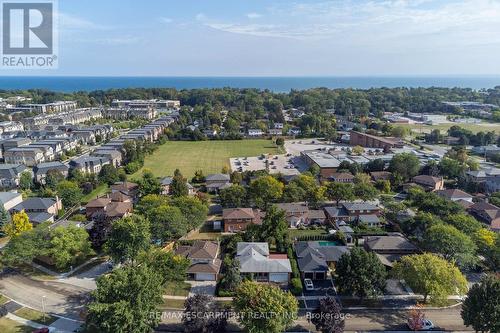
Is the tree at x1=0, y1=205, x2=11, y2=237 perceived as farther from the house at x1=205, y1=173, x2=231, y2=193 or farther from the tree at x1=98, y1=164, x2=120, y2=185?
the house at x1=205, y1=173, x2=231, y2=193

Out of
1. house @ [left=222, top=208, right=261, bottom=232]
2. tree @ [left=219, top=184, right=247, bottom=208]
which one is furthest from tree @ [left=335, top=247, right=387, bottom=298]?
tree @ [left=219, top=184, right=247, bottom=208]

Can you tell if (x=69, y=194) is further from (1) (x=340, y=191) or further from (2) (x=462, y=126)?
(2) (x=462, y=126)

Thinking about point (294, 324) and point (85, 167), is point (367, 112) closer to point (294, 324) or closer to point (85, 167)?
point (85, 167)

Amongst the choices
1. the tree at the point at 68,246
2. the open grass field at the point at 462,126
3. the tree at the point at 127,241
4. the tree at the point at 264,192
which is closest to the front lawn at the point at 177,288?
the tree at the point at 127,241

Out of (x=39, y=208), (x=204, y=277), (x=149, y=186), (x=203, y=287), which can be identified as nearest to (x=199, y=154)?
(x=149, y=186)

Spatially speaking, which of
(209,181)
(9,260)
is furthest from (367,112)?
(9,260)

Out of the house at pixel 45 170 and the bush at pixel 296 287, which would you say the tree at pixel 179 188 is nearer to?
the house at pixel 45 170

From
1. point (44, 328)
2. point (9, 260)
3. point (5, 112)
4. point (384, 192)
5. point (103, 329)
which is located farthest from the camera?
point (5, 112)
